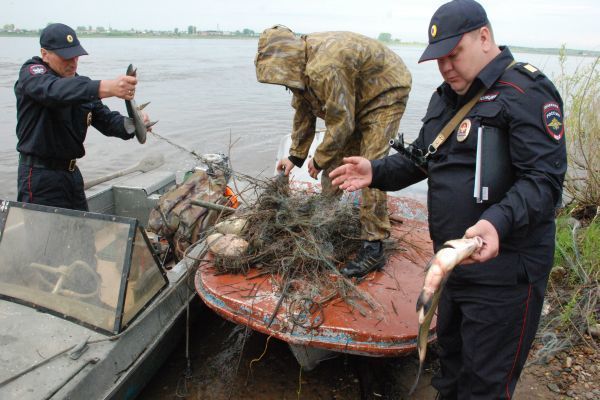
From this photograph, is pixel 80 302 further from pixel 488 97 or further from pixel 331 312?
pixel 488 97

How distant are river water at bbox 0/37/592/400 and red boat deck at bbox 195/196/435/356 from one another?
2.69 feet

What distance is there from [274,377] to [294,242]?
1133 mm

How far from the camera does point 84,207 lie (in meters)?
4.28

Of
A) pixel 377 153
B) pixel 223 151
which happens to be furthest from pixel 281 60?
pixel 223 151

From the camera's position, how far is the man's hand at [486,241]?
1.66m

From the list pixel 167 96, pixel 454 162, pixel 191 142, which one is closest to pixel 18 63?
pixel 167 96

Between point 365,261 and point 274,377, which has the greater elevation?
point 365,261

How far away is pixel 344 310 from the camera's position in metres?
2.93

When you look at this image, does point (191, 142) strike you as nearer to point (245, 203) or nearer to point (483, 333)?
point (245, 203)

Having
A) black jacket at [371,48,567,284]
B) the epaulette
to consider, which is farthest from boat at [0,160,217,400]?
the epaulette

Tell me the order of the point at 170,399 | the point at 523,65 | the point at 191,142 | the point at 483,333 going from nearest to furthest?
the point at 523,65 → the point at 483,333 → the point at 170,399 → the point at 191,142

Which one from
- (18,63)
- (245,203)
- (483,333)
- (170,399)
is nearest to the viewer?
(483,333)

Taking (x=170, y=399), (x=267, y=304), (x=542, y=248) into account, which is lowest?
(x=170, y=399)

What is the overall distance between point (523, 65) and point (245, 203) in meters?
2.69
